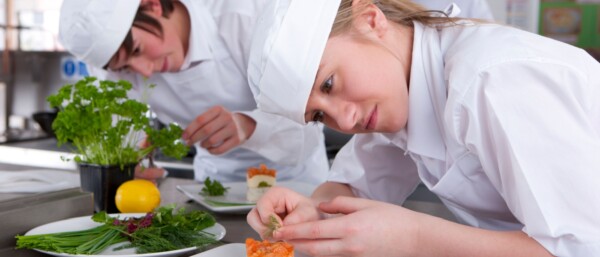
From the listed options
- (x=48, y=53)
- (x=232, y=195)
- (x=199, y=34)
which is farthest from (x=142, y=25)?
(x=48, y=53)

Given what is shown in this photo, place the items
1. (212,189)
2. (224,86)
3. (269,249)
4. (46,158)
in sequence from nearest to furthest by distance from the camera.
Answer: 1. (269,249)
2. (212,189)
3. (224,86)
4. (46,158)

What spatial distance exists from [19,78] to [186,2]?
3482 millimetres

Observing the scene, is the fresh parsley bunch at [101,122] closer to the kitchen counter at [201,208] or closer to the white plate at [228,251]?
the kitchen counter at [201,208]

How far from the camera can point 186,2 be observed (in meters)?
2.45

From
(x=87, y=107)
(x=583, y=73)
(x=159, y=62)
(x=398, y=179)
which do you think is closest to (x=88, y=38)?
(x=159, y=62)

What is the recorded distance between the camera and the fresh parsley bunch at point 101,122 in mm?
1803

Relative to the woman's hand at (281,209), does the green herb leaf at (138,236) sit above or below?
below

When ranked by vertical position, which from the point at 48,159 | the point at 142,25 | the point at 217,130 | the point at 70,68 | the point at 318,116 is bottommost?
the point at 48,159

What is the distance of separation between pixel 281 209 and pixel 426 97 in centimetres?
38

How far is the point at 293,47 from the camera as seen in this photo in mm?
1350

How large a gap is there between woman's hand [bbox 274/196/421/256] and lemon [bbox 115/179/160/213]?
0.71m

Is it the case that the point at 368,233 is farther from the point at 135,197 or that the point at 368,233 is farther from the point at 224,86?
the point at 224,86

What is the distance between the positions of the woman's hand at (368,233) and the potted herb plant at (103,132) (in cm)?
78

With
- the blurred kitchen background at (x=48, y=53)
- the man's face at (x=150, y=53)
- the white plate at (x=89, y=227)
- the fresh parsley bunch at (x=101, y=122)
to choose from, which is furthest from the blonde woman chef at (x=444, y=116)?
the blurred kitchen background at (x=48, y=53)
